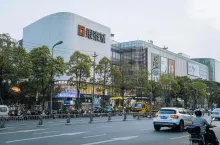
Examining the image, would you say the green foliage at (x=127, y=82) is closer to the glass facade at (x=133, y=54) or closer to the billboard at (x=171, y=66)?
the glass facade at (x=133, y=54)

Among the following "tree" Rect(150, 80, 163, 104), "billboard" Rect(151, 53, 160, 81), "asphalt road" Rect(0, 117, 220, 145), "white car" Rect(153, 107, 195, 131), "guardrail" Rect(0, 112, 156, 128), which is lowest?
"guardrail" Rect(0, 112, 156, 128)

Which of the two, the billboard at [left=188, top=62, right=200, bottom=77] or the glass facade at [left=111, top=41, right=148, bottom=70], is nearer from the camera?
the glass facade at [left=111, top=41, right=148, bottom=70]

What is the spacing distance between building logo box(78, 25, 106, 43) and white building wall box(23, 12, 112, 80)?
753mm

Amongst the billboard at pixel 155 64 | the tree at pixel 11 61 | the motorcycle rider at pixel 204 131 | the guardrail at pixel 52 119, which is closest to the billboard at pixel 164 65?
the billboard at pixel 155 64

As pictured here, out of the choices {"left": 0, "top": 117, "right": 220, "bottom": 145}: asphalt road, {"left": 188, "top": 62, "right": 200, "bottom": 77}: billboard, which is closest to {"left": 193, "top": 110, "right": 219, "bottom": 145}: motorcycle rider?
{"left": 0, "top": 117, "right": 220, "bottom": 145}: asphalt road

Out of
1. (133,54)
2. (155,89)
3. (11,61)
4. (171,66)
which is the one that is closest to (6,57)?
(11,61)

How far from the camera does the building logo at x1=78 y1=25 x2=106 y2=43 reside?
2687 inches

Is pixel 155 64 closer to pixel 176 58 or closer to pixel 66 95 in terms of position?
pixel 176 58

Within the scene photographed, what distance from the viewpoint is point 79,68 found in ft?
142

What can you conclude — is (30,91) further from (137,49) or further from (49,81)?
(137,49)

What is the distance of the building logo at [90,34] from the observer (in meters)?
68.2

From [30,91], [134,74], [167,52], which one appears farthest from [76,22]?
[167,52]

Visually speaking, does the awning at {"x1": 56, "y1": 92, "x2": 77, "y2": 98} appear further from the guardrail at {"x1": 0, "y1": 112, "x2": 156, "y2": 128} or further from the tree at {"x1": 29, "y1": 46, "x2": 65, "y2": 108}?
the tree at {"x1": 29, "y1": 46, "x2": 65, "y2": 108}

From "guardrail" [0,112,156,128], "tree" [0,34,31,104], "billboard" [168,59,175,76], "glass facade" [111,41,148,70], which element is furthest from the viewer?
"billboard" [168,59,175,76]
